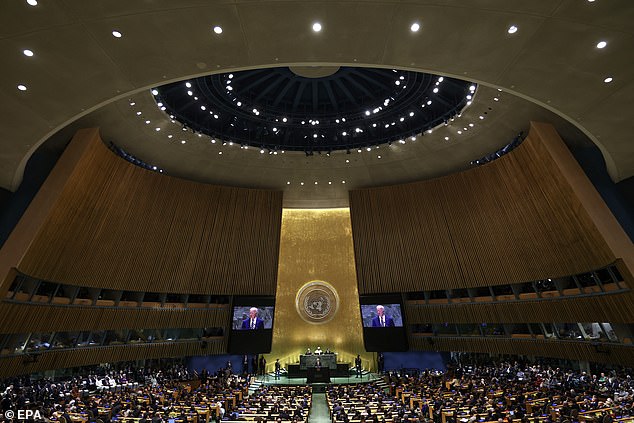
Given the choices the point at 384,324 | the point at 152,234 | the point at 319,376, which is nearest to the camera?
the point at 152,234

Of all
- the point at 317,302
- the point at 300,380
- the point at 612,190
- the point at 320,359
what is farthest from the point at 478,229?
the point at 300,380

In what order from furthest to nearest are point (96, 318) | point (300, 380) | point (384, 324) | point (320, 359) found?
point (320, 359)
point (384, 324)
point (300, 380)
point (96, 318)

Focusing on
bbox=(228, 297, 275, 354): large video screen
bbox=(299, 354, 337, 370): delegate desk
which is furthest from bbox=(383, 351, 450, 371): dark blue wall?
bbox=(228, 297, 275, 354): large video screen

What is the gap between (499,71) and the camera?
9.95m

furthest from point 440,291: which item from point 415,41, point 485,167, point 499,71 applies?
point 415,41

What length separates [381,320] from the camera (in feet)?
70.5

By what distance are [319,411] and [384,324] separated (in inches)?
304

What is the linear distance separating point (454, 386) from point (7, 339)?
17358 millimetres

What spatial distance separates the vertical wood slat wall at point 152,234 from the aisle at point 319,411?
6.66 m

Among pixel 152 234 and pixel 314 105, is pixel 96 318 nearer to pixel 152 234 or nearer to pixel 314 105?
pixel 152 234

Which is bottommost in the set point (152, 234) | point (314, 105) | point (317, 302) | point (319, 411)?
point (319, 411)

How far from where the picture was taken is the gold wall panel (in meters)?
24.8

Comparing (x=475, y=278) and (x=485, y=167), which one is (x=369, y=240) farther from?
(x=485, y=167)

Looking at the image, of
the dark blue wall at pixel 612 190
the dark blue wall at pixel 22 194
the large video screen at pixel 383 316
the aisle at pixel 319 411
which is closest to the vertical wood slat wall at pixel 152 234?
the dark blue wall at pixel 22 194
